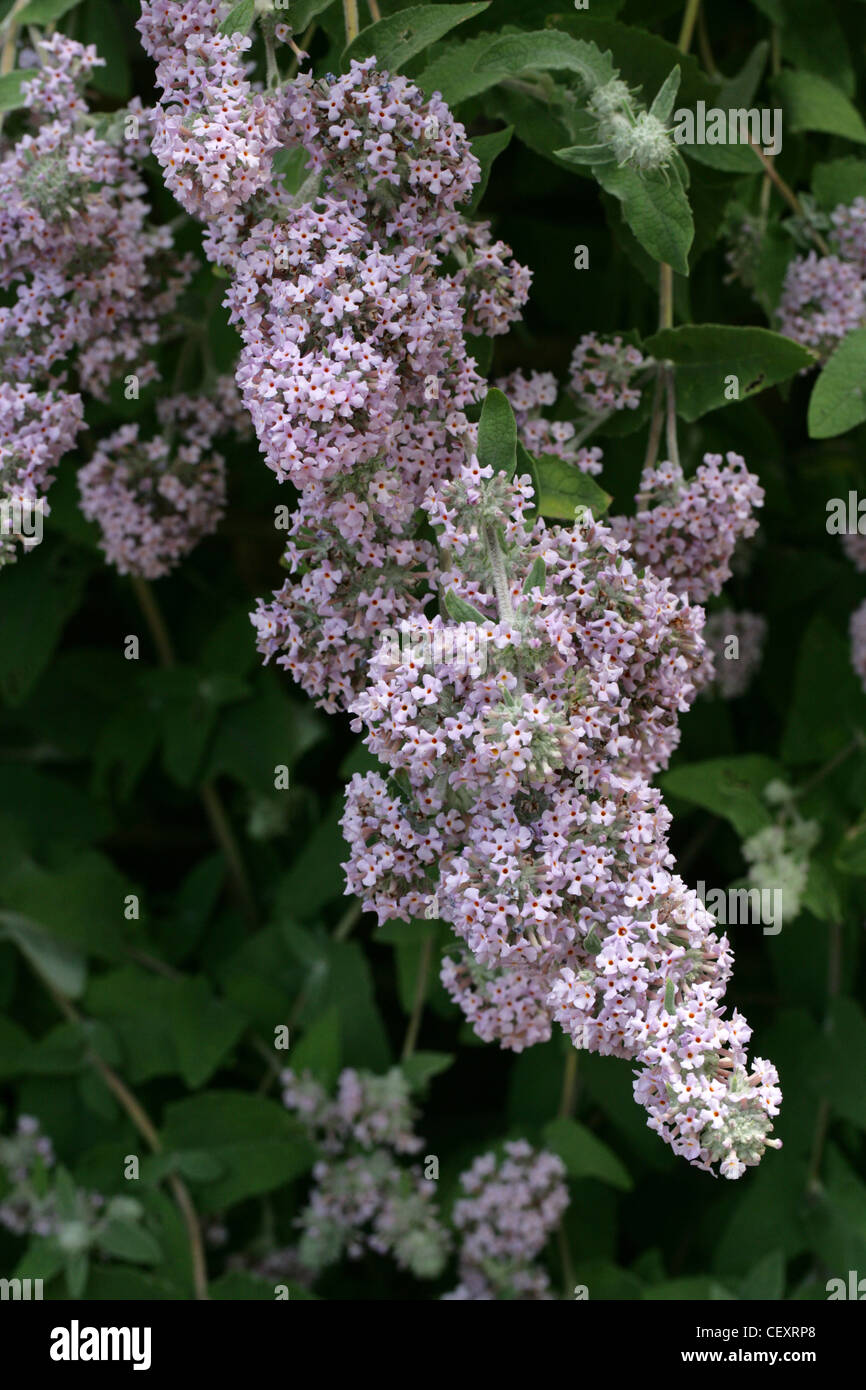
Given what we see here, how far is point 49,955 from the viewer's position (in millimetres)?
3568

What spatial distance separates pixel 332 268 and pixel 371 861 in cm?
83

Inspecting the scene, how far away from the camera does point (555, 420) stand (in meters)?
2.50

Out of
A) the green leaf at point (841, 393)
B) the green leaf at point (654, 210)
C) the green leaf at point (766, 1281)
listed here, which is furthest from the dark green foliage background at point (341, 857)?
the green leaf at point (654, 210)

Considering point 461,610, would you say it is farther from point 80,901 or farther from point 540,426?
point 80,901

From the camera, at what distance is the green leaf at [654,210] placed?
208cm

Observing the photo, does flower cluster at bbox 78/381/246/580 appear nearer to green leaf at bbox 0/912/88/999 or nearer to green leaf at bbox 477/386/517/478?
green leaf at bbox 477/386/517/478

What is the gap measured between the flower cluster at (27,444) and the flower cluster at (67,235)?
8 cm

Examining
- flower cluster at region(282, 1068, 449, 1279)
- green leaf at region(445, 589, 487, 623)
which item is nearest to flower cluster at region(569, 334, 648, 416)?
green leaf at region(445, 589, 487, 623)

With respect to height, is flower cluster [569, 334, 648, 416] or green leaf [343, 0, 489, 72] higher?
green leaf [343, 0, 489, 72]

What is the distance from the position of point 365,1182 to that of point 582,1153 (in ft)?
1.74

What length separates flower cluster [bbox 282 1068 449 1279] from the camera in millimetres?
3189

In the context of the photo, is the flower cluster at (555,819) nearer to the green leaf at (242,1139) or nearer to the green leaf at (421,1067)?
the green leaf at (421,1067)

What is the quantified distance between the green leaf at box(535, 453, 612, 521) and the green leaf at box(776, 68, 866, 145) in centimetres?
116

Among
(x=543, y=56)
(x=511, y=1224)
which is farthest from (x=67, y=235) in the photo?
(x=511, y=1224)
